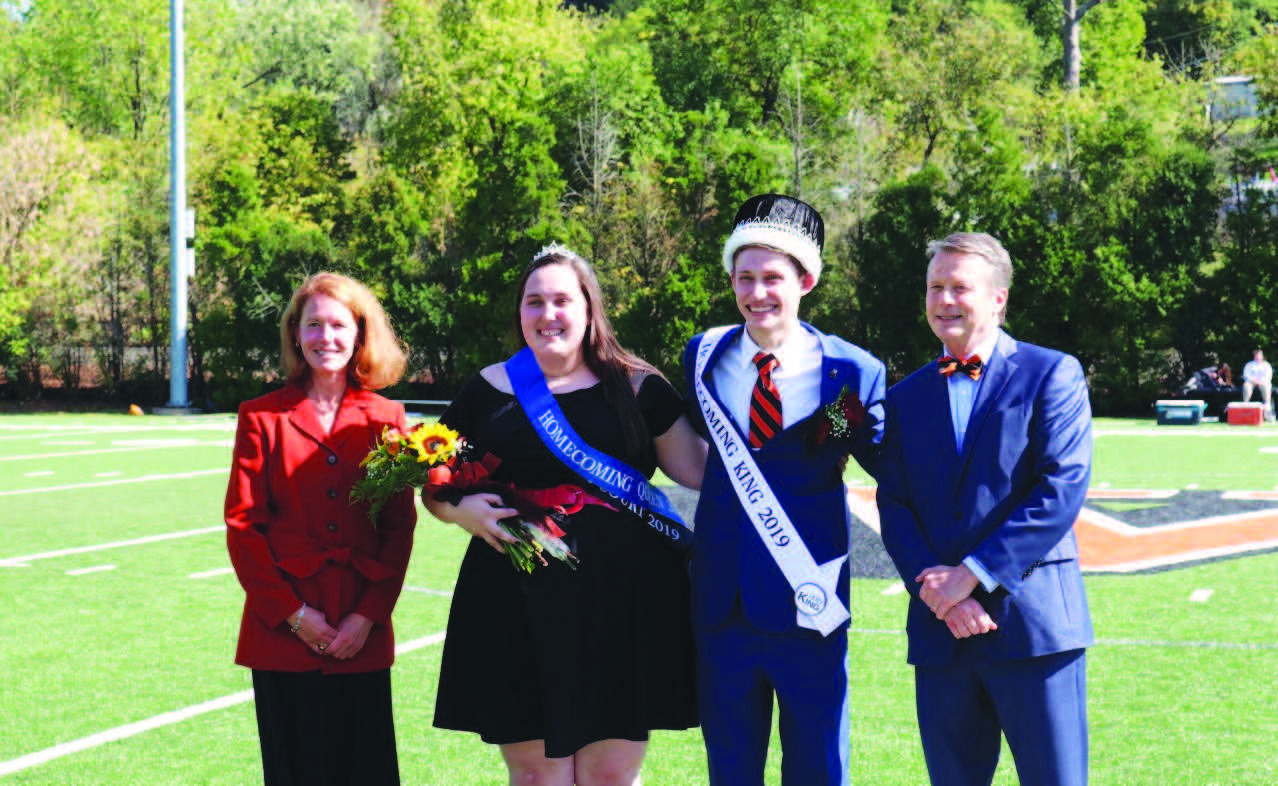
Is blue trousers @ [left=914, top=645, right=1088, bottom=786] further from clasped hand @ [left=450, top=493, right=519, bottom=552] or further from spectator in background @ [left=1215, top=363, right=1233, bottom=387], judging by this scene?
spectator in background @ [left=1215, top=363, right=1233, bottom=387]

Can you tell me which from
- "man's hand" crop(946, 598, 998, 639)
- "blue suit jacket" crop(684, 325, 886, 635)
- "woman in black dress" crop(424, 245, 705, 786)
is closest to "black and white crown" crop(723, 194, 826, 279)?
"blue suit jacket" crop(684, 325, 886, 635)

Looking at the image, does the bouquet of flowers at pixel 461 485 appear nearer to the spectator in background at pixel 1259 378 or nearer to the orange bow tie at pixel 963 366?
the orange bow tie at pixel 963 366

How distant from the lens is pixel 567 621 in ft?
13.1

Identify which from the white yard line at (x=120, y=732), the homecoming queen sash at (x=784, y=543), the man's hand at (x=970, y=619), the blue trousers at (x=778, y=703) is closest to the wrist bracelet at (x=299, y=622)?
the blue trousers at (x=778, y=703)

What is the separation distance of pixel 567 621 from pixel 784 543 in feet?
2.19

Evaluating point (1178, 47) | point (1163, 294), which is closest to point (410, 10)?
point (1163, 294)

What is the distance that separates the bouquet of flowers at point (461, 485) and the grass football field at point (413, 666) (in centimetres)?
34

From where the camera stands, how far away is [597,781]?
13.2 feet

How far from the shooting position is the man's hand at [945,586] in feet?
11.9

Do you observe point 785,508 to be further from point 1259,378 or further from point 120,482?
point 1259,378

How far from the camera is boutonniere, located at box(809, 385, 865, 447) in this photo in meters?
3.73

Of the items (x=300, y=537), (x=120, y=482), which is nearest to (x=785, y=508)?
(x=300, y=537)

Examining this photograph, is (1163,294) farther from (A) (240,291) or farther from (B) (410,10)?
(B) (410,10)

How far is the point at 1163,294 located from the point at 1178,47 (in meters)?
36.3
